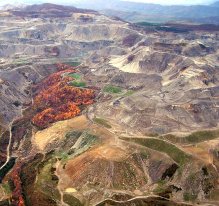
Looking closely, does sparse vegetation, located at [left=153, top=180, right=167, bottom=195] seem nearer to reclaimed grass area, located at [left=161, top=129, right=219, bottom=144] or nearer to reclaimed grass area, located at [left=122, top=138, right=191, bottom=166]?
reclaimed grass area, located at [left=122, top=138, right=191, bottom=166]

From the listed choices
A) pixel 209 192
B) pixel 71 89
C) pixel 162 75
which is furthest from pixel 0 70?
pixel 209 192

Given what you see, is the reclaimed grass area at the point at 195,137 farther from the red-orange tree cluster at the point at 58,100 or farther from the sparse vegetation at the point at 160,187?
the red-orange tree cluster at the point at 58,100

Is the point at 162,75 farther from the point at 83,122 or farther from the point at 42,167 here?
the point at 42,167

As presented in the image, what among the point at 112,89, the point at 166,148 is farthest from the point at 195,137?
the point at 112,89

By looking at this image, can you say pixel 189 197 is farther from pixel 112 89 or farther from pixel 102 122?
pixel 112 89

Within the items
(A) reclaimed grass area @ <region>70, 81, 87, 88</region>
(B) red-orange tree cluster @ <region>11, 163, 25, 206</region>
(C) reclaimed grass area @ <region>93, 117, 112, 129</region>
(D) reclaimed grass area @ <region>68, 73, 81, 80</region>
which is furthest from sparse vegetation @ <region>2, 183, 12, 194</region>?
(D) reclaimed grass area @ <region>68, 73, 81, 80</region>
